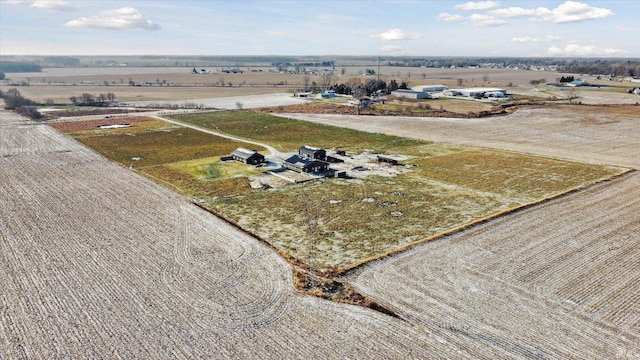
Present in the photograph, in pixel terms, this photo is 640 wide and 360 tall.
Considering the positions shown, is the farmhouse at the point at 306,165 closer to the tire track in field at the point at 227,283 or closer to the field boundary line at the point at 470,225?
the tire track in field at the point at 227,283

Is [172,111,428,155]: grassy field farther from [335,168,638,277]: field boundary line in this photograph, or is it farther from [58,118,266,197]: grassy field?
[335,168,638,277]: field boundary line

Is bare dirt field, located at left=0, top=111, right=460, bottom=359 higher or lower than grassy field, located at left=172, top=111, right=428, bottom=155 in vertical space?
lower

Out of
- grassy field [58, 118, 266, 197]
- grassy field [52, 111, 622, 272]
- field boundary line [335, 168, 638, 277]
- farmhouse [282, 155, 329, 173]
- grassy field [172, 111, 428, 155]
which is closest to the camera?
field boundary line [335, 168, 638, 277]

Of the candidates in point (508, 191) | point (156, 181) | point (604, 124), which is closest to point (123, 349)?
point (156, 181)

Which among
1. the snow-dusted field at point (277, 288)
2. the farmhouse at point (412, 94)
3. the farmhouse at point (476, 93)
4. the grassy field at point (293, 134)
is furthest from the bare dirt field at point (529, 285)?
the farmhouse at point (476, 93)

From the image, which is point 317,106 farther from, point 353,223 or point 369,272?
point 369,272

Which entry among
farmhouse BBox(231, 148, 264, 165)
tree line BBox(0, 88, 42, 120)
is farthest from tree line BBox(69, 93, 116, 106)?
farmhouse BBox(231, 148, 264, 165)
